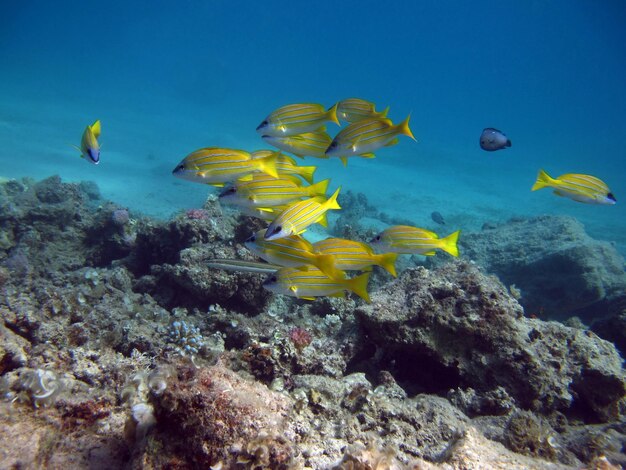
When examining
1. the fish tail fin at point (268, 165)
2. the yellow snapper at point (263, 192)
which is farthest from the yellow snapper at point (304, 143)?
the yellow snapper at point (263, 192)

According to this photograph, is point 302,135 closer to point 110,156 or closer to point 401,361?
point 401,361

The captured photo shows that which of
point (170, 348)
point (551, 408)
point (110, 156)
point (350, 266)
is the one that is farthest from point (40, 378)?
point (110, 156)

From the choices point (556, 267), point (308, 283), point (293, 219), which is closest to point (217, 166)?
point (293, 219)

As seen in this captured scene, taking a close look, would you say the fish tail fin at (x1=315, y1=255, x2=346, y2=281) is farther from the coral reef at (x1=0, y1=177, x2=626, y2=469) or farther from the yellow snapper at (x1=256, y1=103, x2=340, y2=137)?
the yellow snapper at (x1=256, y1=103, x2=340, y2=137)

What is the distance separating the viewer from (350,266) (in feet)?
10.8

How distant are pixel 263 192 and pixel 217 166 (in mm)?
548

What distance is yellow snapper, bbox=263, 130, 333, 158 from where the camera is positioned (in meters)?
4.11

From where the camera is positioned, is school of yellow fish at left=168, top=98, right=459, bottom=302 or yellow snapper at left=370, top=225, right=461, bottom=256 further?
yellow snapper at left=370, top=225, right=461, bottom=256

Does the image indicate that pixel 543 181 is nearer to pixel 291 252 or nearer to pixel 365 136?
pixel 365 136

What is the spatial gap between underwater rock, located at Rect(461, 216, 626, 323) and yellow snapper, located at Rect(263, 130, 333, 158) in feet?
24.3

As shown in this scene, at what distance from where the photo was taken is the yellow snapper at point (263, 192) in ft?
11.1

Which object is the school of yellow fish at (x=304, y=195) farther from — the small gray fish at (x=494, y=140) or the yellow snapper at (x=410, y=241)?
the small gray fish at (x=494, y=140)

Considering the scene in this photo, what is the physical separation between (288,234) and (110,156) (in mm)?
24059

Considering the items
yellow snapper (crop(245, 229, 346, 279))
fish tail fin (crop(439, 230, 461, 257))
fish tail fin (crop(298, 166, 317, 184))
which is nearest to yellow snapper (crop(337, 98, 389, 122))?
fish tail fin (crop(298, 166, 317, 184))
